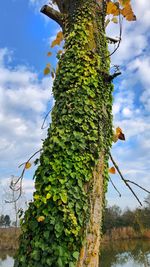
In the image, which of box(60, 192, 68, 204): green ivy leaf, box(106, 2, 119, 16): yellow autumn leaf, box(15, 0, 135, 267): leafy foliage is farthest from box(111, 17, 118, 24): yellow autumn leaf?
box(60, 192, 68, 204): green ivy leaf

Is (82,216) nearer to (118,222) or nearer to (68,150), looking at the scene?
(68,150)

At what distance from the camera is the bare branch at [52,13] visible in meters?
3.26

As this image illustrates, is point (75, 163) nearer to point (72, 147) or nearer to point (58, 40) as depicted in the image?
point (72, 147)

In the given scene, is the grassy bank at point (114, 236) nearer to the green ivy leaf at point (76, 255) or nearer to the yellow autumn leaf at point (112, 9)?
the yellow autumn leaf at point (112, 9)

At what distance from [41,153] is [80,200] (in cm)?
46

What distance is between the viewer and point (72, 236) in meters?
2.08

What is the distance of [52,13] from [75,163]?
1.78 metres

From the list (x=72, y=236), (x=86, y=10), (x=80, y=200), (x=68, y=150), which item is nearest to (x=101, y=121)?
(x=68, y=150)

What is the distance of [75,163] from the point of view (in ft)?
7.46

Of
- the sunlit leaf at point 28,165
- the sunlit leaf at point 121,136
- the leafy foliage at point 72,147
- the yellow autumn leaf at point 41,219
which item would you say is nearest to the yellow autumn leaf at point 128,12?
the leafy foliage at point 72,147

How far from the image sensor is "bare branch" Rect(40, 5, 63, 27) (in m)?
3.26

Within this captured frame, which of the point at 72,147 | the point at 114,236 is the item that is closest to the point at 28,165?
the point at 72,147

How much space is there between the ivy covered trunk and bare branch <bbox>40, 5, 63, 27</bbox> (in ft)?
0.87

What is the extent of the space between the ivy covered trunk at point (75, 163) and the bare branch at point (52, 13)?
0.26 meters
